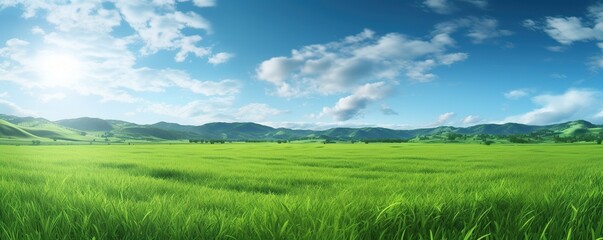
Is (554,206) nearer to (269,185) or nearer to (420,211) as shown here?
(420,211)

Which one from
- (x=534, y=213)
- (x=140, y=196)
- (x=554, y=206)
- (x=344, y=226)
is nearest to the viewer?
(x=344, y=226)

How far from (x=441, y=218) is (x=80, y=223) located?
345 centimetres

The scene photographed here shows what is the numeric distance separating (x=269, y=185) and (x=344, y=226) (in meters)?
6.72

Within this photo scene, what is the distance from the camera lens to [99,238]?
2.87 m

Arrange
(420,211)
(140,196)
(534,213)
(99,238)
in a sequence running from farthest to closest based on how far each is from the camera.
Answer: (140,196) → (534,213) → (420,211) → (99,238)

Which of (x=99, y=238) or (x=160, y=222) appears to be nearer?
(x=99, y=238)

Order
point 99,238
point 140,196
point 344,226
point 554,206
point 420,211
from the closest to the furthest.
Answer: point 99,238 < point 344,226 < point 420,211 < point 554,206 < point 140,196

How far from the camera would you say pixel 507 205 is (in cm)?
474

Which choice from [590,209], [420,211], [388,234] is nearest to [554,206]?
[590,209]

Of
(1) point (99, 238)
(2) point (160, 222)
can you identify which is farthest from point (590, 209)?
(1) point (99, 238)

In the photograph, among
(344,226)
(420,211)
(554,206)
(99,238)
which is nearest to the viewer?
(99,238)

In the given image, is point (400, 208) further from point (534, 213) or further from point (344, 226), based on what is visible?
point (534, 213)

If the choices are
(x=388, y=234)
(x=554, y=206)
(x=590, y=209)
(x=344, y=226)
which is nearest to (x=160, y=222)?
(x=344, y=226)

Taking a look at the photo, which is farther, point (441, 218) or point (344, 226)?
point (441, 218)
